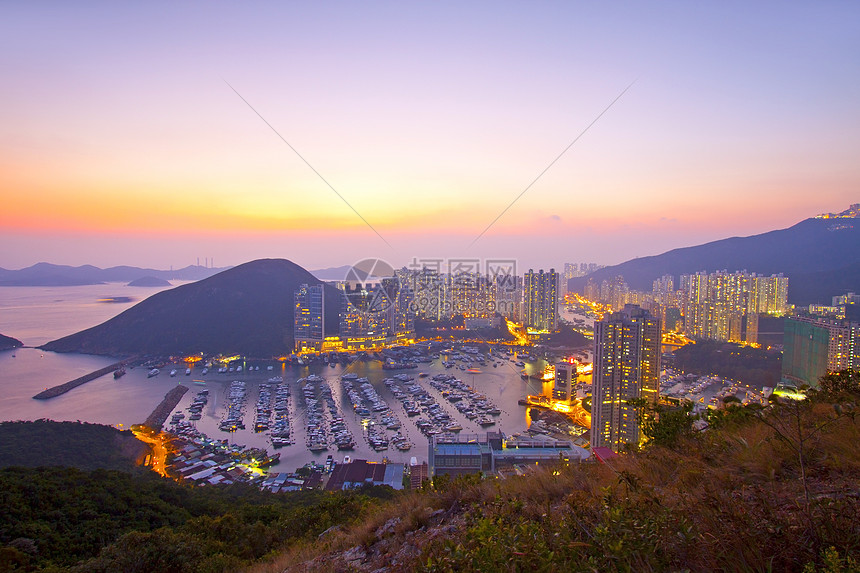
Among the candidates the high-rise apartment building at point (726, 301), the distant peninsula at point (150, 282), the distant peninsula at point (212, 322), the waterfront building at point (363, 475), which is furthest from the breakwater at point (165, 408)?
the distant peninsula at point (150, 282)

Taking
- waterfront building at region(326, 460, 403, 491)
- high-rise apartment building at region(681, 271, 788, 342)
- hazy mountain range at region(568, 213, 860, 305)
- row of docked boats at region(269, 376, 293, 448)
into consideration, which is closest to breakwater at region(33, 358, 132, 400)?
row of docked boats at region(269, 376, 293, 448)

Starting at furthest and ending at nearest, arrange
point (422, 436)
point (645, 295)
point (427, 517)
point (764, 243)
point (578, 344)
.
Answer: point (764, 243) < point (645, 295) < point (578, 344) < point (422, 436) < point (427, 517)

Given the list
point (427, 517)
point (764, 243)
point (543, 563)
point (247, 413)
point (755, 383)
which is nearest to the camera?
point (543, 563)

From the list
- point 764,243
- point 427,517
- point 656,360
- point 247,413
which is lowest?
point 247,413

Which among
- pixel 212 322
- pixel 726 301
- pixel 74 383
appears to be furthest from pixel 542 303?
pixel 74 383

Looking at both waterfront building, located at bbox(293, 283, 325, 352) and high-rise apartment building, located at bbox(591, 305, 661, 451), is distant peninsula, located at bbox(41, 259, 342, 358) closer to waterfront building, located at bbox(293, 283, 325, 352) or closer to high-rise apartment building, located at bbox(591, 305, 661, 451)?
waterfront building, located at bbox(293, 283, 325, 352)

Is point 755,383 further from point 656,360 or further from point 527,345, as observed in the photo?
point 527,345

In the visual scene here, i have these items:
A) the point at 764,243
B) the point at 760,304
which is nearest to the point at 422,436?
the point at 760,304
